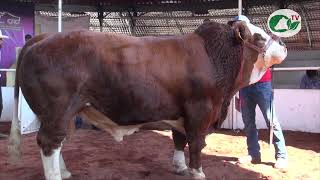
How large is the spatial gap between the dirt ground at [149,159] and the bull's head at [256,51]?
125cm

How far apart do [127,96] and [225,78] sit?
1.06 meters

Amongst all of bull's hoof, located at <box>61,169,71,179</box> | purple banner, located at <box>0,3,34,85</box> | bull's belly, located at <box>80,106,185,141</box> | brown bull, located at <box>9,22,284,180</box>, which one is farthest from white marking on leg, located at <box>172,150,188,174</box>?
purple banner, located at <box>0,3,34,85</box>

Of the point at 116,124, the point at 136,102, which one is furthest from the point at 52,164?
the point at 136,102

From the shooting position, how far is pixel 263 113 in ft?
20.1

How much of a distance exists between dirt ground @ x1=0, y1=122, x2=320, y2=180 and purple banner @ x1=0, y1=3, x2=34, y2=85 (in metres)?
5.25

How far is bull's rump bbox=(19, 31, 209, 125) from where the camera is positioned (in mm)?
4602

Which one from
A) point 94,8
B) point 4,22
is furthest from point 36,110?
point 94,8

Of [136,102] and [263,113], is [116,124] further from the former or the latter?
[263,113]

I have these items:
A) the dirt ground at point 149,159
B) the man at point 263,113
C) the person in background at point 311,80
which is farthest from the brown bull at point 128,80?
the person in background at point 311,80

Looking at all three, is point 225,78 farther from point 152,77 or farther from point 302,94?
point 302,94

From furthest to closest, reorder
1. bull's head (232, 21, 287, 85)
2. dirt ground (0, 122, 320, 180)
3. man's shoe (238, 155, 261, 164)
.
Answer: man's shoe (238, 155, 261, 164)
dirt ground (0, 122, 320, 180)
bull's head (232, 21, 287, 85)

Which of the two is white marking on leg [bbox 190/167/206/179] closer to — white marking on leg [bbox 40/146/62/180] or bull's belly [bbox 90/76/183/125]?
bull's belly [bbox 90/76/183/125]

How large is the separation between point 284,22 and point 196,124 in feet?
22.4

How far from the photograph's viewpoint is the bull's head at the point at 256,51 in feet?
17.2
